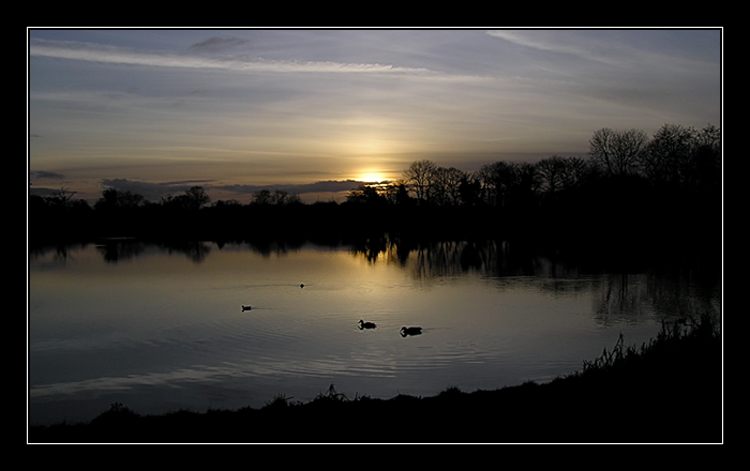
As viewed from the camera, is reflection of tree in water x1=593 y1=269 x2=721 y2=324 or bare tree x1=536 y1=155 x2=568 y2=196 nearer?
reflection of tree in water x1=593 y1=269 x2=721 y2=324

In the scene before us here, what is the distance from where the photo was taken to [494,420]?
6.65 metres

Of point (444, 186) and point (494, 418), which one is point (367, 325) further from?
point (444, 186)

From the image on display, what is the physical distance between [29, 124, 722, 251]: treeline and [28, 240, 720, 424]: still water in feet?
86.2

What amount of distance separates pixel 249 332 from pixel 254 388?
19.1 feet

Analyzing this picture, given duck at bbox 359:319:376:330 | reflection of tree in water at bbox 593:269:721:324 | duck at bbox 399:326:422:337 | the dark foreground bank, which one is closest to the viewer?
the dark foreground bank

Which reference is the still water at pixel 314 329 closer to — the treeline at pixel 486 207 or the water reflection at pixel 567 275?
the water reflection at pixel 567 275

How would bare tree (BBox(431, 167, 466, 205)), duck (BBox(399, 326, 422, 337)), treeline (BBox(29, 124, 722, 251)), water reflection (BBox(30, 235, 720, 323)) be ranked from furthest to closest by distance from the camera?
bare tree (BBox(431, 167, 466, 205))
treeline (BBox(29, 124, 722, 251))
water reflection (BBox(30, 235, 720, 323))
duck (BBox(399, 326, 422, 337))

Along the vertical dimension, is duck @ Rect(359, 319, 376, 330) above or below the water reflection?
below

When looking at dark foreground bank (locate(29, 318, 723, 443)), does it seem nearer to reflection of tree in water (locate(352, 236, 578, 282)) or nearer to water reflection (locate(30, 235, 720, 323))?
water reflection (locate(30, 235, 720, 323))

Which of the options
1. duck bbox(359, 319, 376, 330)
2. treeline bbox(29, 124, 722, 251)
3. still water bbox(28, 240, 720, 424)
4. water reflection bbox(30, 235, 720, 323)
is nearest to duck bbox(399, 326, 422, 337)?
still water bbox(28, 240, 720, 424)

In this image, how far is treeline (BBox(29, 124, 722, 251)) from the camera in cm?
5194

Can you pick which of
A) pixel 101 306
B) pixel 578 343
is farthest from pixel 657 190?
pixel 101 306

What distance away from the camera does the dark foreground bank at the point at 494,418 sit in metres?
6.22

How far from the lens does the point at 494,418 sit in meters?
6.72
